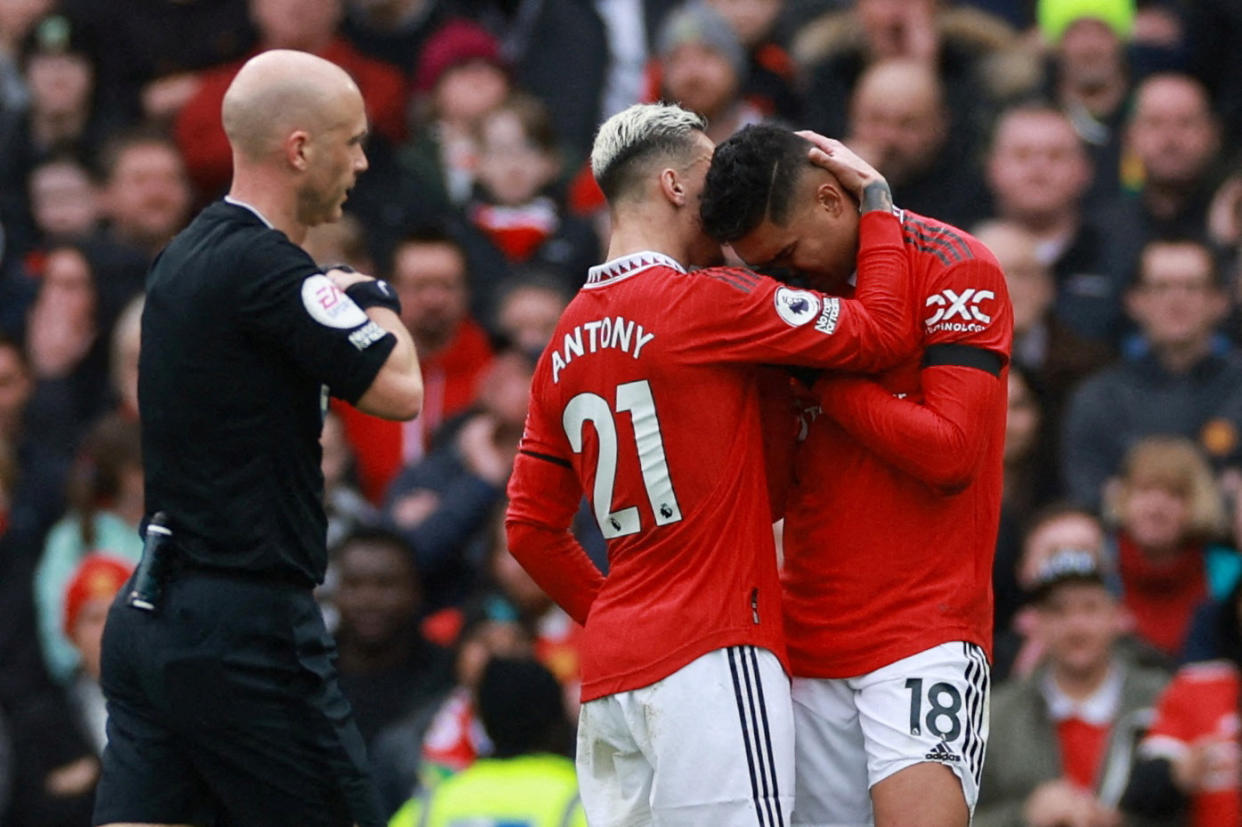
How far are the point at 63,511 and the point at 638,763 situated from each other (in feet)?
18.6

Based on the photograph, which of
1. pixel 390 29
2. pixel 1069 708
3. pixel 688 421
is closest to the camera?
pixel 688 421

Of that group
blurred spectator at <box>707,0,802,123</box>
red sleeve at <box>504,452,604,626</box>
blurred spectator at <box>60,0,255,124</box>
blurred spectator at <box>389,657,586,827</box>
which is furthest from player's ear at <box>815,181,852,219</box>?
blurred spectator at <box>60,0,255,124</box>

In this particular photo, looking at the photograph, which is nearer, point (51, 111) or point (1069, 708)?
point (1069, 708)

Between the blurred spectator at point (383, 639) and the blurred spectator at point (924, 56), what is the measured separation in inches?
133

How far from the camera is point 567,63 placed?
1187cm

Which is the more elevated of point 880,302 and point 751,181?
point 751,181

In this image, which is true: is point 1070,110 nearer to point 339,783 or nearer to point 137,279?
point 137,279

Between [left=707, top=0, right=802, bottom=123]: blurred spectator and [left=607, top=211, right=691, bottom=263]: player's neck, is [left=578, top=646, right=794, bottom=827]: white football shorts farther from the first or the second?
[left=707, top=0, right=802, bottom=123]: blurred spectator

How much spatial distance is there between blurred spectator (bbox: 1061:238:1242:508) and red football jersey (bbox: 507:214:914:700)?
12.9ft

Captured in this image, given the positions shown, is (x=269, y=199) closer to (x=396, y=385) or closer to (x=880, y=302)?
(x=396, y=385)

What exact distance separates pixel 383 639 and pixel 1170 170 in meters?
4.11

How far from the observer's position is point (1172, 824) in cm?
727

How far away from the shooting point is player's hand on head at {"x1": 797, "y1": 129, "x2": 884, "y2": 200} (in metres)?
5.24

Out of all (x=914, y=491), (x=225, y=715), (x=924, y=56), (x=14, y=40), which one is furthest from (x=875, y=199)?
(x=14, y=40)
